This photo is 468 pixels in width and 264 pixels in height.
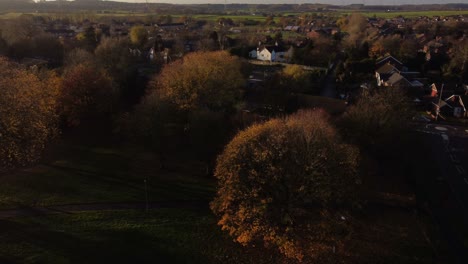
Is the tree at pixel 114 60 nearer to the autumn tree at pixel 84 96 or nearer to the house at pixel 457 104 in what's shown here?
the autumn tree at pixel 84 96

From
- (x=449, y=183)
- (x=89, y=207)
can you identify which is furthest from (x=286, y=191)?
(x=449, y=183)

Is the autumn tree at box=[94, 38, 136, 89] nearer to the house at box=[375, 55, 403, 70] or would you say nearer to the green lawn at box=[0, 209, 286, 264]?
the green lawn at box=[0, 209, 286, 264]

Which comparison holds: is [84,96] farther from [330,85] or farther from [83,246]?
[330,85]

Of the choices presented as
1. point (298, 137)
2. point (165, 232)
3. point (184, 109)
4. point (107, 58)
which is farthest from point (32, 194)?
point (107, 58)

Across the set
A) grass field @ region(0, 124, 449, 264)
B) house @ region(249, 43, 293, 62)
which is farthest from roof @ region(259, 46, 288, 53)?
grass field @ region(0, 124, 449, 264)

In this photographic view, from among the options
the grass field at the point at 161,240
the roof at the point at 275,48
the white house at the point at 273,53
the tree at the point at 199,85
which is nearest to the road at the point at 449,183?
the grass field at the point at 161,240

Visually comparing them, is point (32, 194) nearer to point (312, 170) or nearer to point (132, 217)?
point (132, 217)
